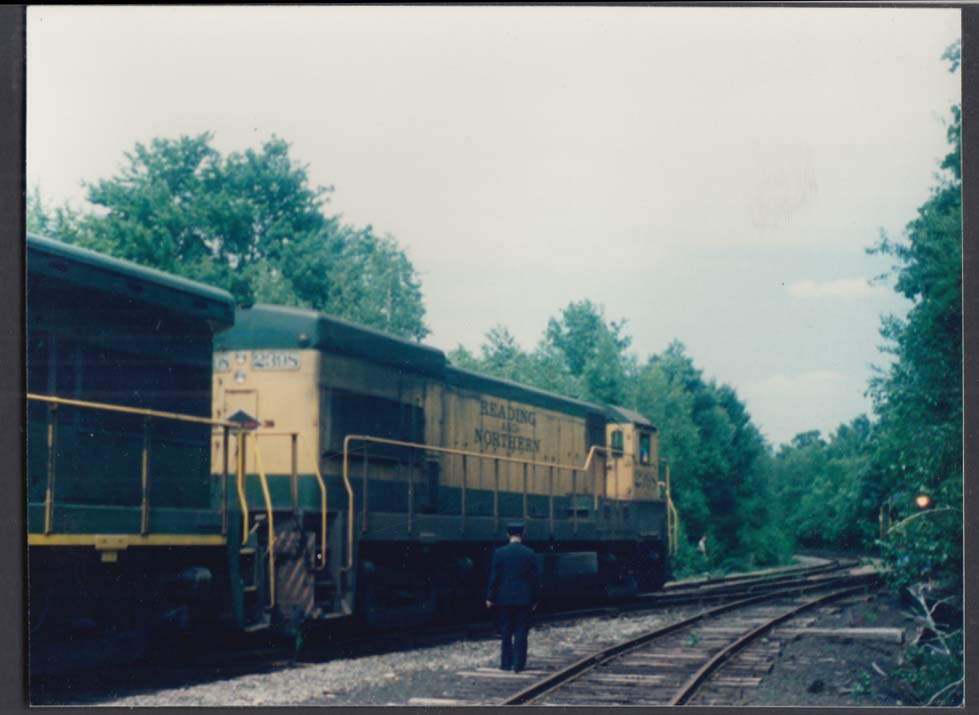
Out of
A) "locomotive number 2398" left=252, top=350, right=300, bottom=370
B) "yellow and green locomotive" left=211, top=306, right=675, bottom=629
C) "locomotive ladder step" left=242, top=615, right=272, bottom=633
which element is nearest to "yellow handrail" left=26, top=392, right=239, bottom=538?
"yellow and green locomotive" left=211, top=306, right=675, bottom=629

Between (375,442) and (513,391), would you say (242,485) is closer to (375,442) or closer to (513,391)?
(375,442)

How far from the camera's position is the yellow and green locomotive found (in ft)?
31.7

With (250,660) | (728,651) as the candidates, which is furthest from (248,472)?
(728,651)

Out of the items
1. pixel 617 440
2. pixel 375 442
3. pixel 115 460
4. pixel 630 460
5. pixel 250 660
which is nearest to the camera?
pixel 115 460

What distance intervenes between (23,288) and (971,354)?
578cm

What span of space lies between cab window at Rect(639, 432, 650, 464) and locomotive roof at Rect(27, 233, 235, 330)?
Answer: 30.1 feet

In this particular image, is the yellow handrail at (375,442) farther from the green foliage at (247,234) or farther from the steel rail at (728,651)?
the green foliage at (247,234)

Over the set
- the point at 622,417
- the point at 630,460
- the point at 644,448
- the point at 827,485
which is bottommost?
the point at 827,485

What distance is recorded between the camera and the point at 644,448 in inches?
693

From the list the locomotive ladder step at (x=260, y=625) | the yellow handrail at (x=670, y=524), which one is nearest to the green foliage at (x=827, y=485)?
the yellow handrail at (x=670, y=524)

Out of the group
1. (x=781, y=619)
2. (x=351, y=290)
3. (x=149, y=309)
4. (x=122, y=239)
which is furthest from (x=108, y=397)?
(x=351, y=290)

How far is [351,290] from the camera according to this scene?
71.5 feet

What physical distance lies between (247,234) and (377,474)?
31.0 feet

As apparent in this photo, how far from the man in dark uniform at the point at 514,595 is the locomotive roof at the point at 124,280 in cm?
298
